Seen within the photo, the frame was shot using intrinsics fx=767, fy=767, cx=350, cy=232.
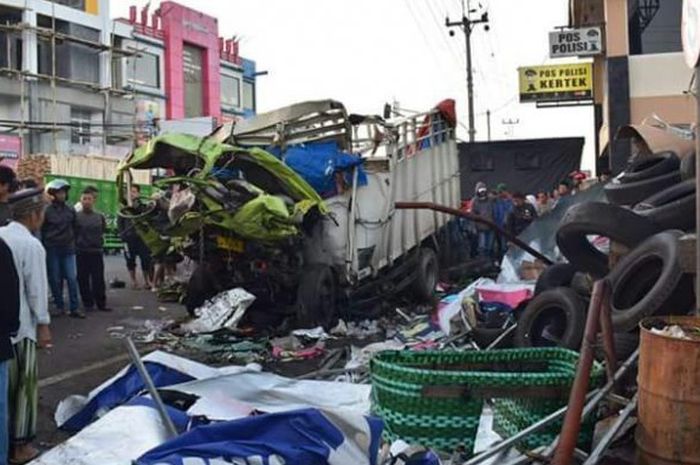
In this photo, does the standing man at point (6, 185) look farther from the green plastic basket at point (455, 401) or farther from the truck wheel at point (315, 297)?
the truck wheel at point (315, 297)

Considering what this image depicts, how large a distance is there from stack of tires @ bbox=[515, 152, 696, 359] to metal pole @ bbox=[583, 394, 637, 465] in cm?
91

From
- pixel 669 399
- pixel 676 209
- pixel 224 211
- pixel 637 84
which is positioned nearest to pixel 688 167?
pixel 676 209

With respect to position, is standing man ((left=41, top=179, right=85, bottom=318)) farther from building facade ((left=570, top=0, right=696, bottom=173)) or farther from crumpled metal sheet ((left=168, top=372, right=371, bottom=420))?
building facade ((left=570, top=0, right=696, bottom=173))

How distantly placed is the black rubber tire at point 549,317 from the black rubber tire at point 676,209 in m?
0.87

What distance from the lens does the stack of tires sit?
4879mm

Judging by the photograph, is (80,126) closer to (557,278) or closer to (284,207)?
(284,207)

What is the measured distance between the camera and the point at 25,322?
4.57m

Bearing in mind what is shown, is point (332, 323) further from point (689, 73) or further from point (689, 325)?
point (689, 73)

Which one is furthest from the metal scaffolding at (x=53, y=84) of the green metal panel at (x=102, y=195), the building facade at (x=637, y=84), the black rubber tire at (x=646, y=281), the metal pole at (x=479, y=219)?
the black rubber tire at (x=646, y=281)

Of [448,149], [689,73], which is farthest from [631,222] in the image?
[689,73]

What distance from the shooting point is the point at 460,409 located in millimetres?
3918

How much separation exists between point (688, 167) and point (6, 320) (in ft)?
17.3

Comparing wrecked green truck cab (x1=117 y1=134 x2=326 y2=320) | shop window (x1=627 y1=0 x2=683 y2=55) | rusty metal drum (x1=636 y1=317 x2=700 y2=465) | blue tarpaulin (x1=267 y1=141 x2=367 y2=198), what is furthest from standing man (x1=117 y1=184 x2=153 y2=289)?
shop window (x1=627 y1=0 x2=683 y2=55)

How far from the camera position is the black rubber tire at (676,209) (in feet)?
18.9
